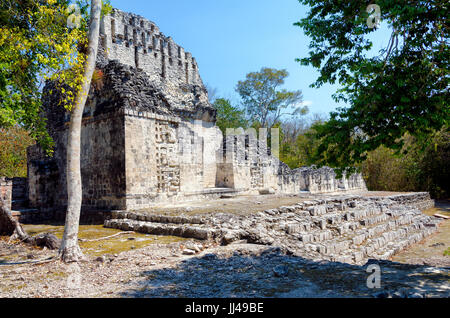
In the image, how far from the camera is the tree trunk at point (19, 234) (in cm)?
576

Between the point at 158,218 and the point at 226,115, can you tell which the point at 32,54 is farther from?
the point at 226,115

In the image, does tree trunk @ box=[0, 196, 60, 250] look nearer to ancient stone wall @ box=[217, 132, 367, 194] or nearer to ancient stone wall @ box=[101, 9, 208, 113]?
ancient stone wall @ box=[217, 132, 367, 194]

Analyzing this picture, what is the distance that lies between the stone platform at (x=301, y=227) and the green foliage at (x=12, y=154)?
11837 mm

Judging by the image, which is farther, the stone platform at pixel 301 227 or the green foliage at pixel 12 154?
the green foliage at pixel 12 154

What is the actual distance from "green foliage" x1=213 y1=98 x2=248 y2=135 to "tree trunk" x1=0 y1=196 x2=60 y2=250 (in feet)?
68.1

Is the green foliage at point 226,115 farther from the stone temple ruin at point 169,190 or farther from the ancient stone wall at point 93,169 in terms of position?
the ancient stone wall at point 93,169

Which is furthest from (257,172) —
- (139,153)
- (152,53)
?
(152,53)

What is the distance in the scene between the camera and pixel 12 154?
16.9 metres

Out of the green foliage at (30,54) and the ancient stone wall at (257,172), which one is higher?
the green foliage at (30,54)

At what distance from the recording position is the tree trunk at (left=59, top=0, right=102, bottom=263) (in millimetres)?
4586

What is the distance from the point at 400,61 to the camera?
12.7 ft

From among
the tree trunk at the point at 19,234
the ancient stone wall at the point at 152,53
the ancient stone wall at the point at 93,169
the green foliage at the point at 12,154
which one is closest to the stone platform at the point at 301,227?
the ancient stone wall at the point at 93,169
